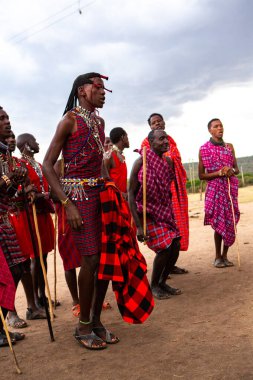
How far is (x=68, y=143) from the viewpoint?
378cm

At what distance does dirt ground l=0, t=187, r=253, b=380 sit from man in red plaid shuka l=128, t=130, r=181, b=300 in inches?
14.5

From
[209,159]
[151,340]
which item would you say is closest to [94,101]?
[151,340]

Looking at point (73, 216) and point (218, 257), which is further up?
point (73, 216)

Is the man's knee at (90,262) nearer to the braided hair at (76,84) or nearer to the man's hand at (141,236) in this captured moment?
the braided hair at (76,84)

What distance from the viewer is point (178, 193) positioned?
6.39 meters

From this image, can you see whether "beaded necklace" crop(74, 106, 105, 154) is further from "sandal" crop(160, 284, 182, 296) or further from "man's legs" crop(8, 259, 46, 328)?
"sandal" crop(160, 284, 182, 296)

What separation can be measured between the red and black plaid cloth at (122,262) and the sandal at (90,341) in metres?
0.30

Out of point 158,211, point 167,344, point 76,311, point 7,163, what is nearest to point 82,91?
point 7,163

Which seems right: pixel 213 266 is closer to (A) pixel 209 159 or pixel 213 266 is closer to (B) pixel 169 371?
(A) pixel 209 159

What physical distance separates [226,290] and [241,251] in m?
2.58

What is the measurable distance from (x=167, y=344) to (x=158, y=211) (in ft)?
6.57

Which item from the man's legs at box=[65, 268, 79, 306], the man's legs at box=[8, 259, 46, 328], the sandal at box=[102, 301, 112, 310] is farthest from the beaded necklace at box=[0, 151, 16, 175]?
the sandal at box=[102, 301, 112, 310]

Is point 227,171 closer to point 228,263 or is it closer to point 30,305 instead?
point 228,263

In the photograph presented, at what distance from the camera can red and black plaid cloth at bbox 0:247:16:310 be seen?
3.69m
